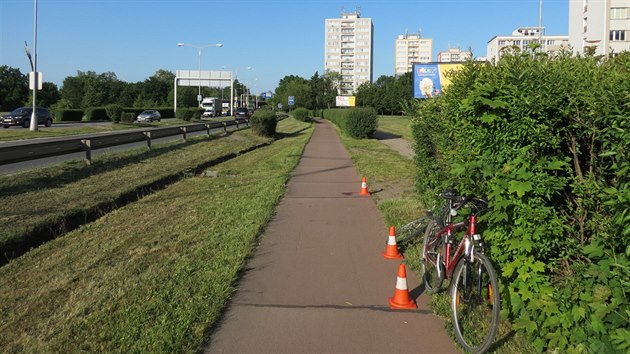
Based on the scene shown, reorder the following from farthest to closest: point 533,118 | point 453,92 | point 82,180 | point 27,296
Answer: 1. point 82,180
2. point 453,92
3. point 27,296
4. point 533,118

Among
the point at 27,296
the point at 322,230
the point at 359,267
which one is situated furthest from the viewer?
the point at 322,230

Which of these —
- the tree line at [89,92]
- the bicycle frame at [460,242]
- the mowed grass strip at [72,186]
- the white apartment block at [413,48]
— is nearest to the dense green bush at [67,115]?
the tree line at [89,92]

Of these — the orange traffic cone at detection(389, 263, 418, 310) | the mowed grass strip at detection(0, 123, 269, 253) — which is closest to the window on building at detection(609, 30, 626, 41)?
the mowed grass strip at detection(0, 123, 269, 253)

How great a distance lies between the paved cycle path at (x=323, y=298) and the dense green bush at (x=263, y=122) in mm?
21931

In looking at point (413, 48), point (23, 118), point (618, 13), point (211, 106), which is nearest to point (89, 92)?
point (211, 106)

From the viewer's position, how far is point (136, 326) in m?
4.21

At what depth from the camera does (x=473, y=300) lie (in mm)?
4102

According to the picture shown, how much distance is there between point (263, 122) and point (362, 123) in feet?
20.3

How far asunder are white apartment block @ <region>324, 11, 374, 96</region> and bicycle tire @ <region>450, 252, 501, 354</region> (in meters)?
171

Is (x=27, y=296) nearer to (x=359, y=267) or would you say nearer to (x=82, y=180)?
(x=359, y=267)

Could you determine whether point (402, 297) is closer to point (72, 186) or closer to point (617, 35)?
point (72, 186)

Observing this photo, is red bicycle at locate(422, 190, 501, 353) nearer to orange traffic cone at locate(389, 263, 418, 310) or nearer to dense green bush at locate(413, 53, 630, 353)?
dense green bush at locate(413, 53, 630, 353)

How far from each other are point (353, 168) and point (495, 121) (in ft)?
41.7

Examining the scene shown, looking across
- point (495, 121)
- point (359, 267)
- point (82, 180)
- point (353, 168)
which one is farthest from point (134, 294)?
point (353, 168)
